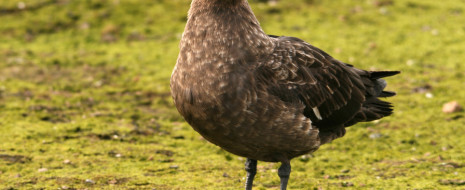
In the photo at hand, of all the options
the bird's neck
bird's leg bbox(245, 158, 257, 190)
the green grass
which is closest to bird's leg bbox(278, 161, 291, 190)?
bird's leg bbox(245, 158, 257, 190)

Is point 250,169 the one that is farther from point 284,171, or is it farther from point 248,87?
point 248,87

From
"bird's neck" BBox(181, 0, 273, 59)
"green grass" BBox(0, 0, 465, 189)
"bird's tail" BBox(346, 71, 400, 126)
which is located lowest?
"green grass" BBox(0, 0, 465, 189)

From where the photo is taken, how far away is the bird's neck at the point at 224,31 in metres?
5.32

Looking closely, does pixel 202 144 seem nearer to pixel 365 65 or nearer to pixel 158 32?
pixel 365 65

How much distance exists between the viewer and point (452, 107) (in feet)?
28.7

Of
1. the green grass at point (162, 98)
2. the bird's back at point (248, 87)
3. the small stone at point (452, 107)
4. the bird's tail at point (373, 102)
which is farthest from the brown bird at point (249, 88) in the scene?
the small stone at point (452, 107)

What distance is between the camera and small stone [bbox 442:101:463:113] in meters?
8.76

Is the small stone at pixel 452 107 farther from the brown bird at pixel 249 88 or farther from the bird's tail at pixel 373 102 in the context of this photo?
the brown bird at pixel 249 88

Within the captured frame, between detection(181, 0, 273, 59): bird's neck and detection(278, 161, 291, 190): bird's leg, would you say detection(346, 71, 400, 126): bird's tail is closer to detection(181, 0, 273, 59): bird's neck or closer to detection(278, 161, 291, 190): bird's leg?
detection(278, 161, 291, 190): bird's leg

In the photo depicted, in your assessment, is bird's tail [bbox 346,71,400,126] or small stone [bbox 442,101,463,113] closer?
bird's tail [bbox 346,71,400,126]

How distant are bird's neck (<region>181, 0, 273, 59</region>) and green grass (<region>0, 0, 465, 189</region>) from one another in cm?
185

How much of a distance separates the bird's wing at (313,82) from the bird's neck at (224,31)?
0.63 ft

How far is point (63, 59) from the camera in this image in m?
11.5

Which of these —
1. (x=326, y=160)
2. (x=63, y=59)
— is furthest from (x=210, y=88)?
(x=63, y=59)
